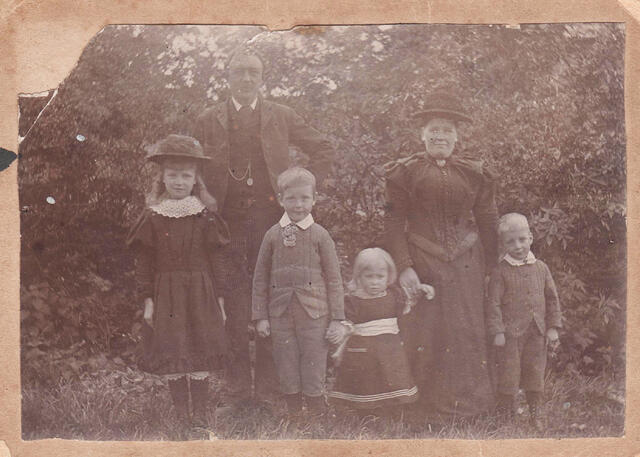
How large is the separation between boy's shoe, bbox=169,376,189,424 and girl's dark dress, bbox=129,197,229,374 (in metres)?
0.09

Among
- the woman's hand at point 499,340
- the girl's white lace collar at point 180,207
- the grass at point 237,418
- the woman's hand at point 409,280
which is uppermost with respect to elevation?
the girl's white lace collar at point 180,207

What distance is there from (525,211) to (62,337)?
2.96 metres

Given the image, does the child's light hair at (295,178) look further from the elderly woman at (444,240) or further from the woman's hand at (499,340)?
the woman's hand at (499,340)

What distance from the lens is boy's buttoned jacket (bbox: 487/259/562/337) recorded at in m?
5.35

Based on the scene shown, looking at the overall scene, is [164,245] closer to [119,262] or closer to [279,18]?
[119,262]

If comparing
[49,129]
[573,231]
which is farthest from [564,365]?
[49,129]

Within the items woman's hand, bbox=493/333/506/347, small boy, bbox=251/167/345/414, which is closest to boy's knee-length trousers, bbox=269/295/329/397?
small boy, bbox=251/167/345/414

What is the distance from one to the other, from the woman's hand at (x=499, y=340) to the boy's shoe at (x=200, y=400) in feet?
5.84

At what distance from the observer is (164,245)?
531 centimetres

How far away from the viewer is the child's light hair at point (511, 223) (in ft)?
17.5

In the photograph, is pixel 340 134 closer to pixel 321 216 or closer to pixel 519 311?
pixel 321 216

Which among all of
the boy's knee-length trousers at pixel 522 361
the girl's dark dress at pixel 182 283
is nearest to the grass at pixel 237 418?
the boy's knee-length trousers at pixel 522 361

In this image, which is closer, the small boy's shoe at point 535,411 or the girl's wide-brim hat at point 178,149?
the girl's wide-brim hat at point 178,149

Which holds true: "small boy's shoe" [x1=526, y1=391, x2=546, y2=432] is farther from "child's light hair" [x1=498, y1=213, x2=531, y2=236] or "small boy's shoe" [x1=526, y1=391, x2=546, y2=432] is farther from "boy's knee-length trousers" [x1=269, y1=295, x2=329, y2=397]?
"boy's knee-length trousers" [x1=269, y1=295, x2=329, y2=397]
